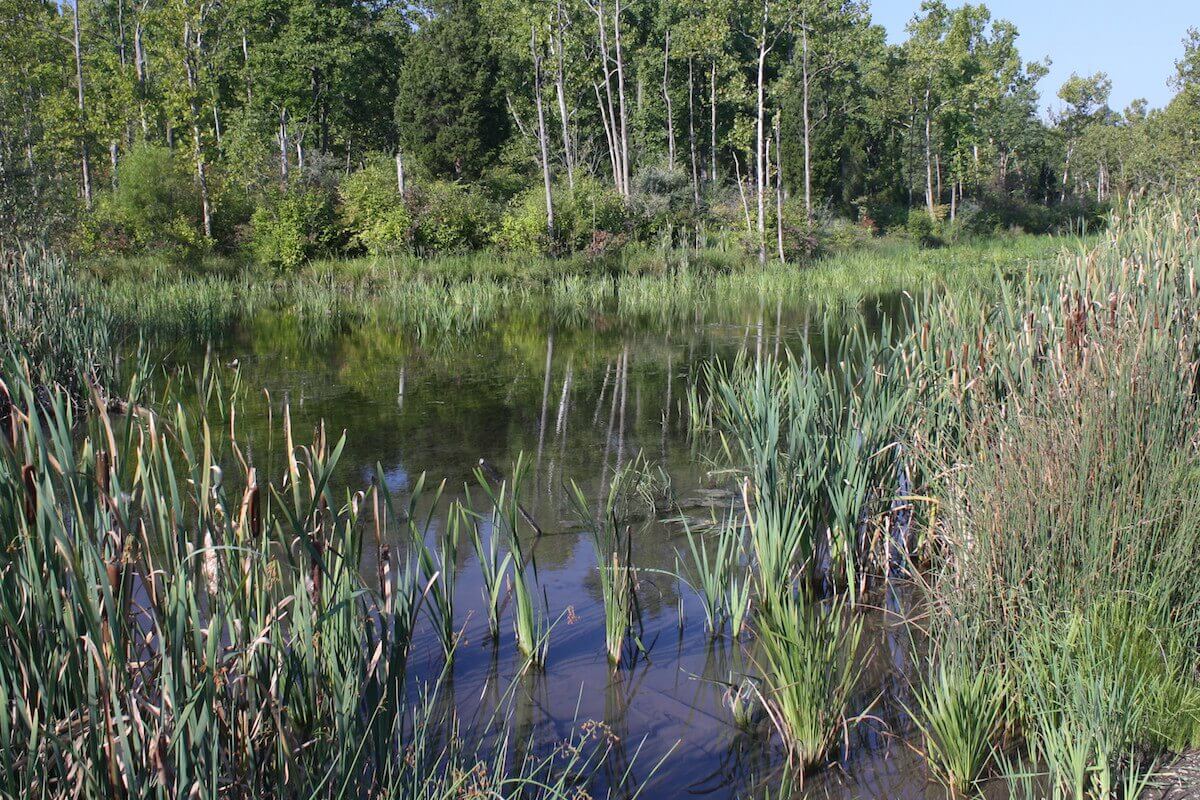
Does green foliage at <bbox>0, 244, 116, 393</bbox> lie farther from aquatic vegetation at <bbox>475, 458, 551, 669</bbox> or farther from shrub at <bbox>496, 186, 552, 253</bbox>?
shrub at <bbox>496, 186, 552, 253</bbox>

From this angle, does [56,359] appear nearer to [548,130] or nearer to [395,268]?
[395,268]

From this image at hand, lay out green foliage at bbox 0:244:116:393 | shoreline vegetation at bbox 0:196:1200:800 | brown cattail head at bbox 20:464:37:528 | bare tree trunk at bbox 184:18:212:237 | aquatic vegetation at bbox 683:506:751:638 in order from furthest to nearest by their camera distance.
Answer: bare tree trunk at bbox 184:18:212:237
green foliage at bbox 0:244:116:393
aquatic vegetation at bbox 683:506:751:638
shoreline vegetation at bbox 0:196:1200:800
brown cattail head at bbox 20:464:37:528

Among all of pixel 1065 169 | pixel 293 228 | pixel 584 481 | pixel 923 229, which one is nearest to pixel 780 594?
pixel 584 481

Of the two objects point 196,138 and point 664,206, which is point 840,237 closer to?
point 664,206

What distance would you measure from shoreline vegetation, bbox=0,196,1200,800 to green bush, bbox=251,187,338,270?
1767 centimetres

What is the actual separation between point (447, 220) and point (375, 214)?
5.00 feet

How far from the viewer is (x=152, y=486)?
7.17ft

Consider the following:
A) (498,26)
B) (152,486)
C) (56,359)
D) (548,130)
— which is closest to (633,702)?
(152,486)

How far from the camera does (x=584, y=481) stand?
246 inches

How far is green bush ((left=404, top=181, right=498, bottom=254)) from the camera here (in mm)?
22000

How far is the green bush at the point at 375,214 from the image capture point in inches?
842

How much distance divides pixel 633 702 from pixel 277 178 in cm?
2281

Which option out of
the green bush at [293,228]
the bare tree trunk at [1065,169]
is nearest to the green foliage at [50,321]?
the green bush at [293,228]

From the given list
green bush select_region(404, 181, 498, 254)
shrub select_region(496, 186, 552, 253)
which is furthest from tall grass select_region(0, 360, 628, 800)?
shrub select_region(496, 186, 552, 253)
